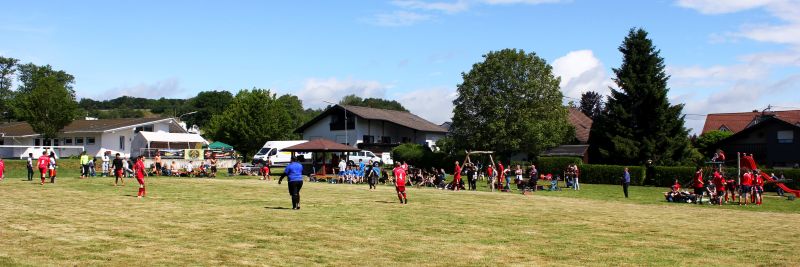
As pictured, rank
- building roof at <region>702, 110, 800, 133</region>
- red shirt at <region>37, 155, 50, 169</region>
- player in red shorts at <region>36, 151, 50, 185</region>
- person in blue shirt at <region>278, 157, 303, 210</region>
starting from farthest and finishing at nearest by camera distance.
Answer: building roof at <region>702, 110, 800, 133</region>, red shirt at <region>37, 155, 50, 169</region>, player in red shorts at <region>36, 151, 50, 185</region>, person in blue shirt at <region>278, 157, 303, 210</region>

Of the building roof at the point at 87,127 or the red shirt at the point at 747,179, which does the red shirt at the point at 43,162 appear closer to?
the red shirt at the point at 747,179

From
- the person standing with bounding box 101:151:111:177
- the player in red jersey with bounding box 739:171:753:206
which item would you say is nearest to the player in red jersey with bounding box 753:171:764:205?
the player in red jersey with bounding box 739:171:753:206

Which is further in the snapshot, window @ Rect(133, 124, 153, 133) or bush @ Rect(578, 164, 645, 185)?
window @ Rect(133, 124, 153, 133)

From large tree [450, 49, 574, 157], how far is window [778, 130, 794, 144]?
53.6 feet

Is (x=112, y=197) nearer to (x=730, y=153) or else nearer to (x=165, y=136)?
(x=165, y=136)

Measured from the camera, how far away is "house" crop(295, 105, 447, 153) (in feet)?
251

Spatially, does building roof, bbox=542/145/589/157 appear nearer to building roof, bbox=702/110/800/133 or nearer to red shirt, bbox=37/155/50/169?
building roof, bbox=702/110/800/133

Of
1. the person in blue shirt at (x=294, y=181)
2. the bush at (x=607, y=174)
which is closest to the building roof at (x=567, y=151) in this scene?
the bush at (x=607, y=174)

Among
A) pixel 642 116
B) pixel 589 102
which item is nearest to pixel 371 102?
pixel 589 102

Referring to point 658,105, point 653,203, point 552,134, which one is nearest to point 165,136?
point 552,134

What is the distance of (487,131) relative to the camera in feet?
185

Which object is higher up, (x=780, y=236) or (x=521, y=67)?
(x=521, y=67)

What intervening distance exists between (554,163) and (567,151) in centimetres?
1130

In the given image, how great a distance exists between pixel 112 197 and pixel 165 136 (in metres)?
37.7
